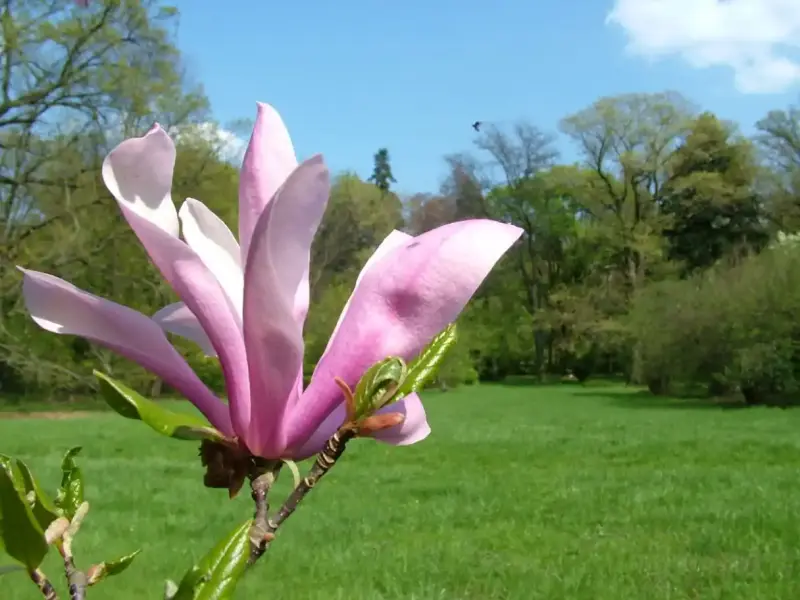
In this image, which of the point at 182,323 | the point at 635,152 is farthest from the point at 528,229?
the point at 182,323

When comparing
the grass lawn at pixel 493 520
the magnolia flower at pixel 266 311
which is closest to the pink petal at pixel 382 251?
the magnolia flower at pixel 266 311

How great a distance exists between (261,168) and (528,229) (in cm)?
3103

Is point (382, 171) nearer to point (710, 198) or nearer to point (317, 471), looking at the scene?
point (710, 198)

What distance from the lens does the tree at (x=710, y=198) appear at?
31.7m

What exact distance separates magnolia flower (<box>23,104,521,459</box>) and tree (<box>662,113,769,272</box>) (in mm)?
32002

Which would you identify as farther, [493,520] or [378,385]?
[493,520]

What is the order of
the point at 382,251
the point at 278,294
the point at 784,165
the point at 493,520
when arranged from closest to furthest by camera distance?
1. the point at 278,294
2. the point at 382,251
3. the point at 493,520
4. the point at 784,165

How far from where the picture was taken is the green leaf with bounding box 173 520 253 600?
0.47m

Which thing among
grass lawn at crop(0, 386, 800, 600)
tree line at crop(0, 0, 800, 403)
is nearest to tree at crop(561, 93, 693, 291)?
tree line at crop(0, 0, 800, 403)

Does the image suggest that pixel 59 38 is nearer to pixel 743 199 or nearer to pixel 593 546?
pixel 593 546

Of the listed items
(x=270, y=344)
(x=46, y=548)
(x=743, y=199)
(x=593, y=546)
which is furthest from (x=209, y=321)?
(x=743, y=199)

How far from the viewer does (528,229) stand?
31219 mm

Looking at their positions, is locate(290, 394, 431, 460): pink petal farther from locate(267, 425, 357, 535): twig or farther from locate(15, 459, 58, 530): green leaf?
locate(15, 459, 58, 530): green leaf

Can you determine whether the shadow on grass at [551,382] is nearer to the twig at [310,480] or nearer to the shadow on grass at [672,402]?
the shadow on grass at [672,402]
